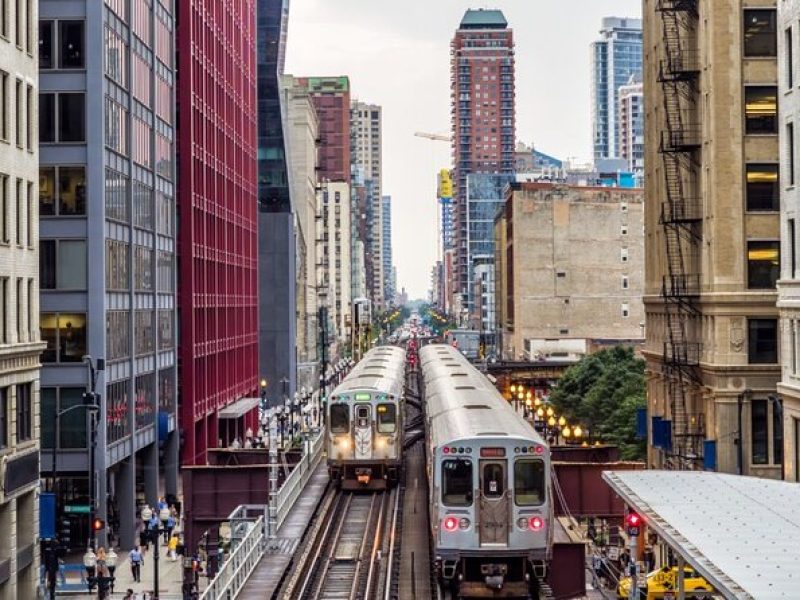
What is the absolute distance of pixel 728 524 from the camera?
23.8m

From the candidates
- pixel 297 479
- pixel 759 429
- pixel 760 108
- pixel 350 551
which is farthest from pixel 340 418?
pixel 760 108

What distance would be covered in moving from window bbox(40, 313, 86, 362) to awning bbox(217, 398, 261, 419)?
104 ft

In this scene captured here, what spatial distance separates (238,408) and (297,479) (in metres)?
42.0

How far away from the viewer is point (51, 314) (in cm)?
5381

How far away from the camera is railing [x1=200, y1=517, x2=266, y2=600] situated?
99.4 feet

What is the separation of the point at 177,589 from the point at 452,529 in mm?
18815

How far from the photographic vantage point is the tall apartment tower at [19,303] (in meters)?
40.0

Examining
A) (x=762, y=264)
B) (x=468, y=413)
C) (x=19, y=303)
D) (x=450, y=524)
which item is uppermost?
(x=762, y=264)

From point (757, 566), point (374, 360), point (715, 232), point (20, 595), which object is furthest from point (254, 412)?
point (757, 566)

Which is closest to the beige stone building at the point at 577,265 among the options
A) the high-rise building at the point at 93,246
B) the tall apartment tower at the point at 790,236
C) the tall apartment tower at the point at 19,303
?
the high-rise building at the point at 93,246

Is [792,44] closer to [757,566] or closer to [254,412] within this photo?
[757,566]

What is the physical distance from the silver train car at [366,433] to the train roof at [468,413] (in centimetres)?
184

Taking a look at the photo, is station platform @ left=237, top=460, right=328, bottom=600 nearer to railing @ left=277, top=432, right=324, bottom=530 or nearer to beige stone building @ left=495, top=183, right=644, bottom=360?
railing @ left=277, top=432, right=324, bottom=530

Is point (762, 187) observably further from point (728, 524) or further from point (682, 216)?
point (728, 524)
